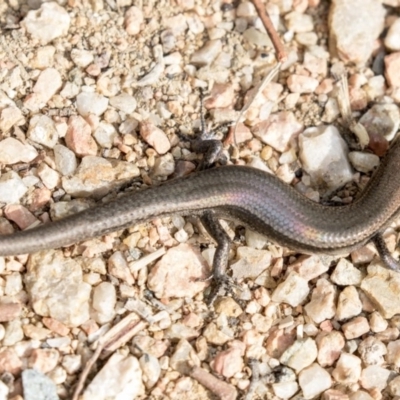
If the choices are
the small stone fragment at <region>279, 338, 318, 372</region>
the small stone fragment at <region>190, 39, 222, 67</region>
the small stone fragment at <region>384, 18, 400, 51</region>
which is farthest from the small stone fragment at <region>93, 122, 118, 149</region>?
the small stone fragment at <region>384, 18, 400, 51</region>

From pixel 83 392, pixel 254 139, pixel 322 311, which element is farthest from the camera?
pixel 254 139

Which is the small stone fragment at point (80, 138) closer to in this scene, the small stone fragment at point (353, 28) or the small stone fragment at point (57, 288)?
the small stone fragment at point (57, 288)

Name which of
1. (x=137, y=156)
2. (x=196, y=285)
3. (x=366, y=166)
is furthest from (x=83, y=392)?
(x=366, y=166)

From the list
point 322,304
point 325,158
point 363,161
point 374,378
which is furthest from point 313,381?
point 363,161

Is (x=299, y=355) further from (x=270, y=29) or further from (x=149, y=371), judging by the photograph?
(x=270, y=29)

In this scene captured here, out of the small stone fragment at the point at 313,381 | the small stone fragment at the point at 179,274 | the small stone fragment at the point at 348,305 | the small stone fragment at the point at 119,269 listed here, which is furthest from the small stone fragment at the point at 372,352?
the small stone fragment at the point at 119,269

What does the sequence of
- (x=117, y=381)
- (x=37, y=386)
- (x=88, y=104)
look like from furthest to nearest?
(x=88, y=104)
(x=117, y=381)
(x=37, y=386)

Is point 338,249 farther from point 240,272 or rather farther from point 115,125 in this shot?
point 115,125
